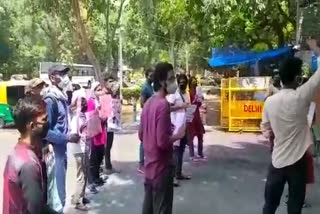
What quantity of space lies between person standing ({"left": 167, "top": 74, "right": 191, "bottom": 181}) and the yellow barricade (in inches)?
254

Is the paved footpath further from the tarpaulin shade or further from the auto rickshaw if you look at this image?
the auto rickshaw

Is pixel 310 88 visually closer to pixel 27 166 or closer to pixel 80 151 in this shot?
pixel 27 166

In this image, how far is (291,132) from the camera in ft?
14.0

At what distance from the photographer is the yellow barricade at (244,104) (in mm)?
15031

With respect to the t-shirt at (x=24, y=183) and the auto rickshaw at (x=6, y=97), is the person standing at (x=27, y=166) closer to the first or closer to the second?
the t-shirt at (x=24, y=183)

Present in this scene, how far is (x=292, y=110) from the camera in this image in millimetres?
4238

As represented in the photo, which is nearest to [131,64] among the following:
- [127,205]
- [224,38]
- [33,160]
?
[224,38]

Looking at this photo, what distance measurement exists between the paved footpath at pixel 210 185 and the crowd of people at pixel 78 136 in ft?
1.02

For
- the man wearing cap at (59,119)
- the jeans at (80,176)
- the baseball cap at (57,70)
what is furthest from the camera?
the jeans at (80,176)

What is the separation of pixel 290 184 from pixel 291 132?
17.2 inches

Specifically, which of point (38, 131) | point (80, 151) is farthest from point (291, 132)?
point (80, 151)

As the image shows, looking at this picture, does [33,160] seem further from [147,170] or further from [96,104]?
[96,104]

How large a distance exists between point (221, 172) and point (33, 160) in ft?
22.1

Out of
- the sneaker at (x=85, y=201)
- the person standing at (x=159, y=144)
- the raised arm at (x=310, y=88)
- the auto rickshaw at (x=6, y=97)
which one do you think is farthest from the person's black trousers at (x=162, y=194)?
the auto rickshaw at (x=6, y=97)
